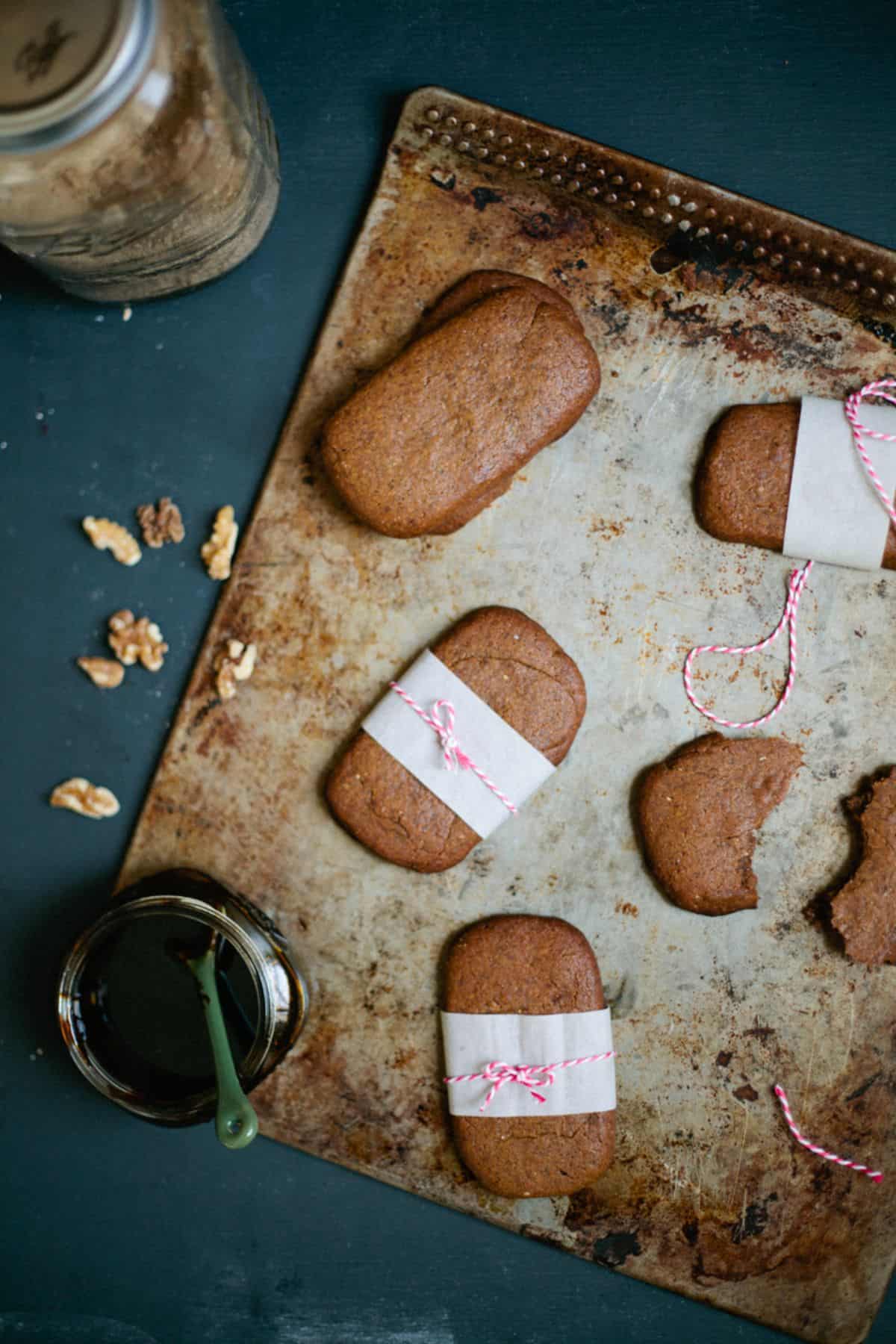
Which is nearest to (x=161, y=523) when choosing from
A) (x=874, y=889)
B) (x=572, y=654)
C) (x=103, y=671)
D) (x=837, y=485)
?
(x=103, y=671)

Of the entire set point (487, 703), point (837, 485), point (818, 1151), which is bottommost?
point (818, 1151)

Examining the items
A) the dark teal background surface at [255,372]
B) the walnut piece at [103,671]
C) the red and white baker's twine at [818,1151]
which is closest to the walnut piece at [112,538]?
the dark teal background surface at [255,372]

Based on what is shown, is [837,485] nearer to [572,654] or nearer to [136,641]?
[572,654]

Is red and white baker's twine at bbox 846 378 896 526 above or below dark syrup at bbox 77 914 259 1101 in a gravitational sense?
above

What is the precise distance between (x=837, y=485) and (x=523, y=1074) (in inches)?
35.5

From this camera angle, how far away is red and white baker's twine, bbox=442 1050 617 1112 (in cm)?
134

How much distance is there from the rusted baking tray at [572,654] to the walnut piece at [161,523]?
0.33ft

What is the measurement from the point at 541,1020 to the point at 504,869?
0.69 feet

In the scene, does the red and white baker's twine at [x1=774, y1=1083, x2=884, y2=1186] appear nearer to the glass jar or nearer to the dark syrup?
the dark syrup

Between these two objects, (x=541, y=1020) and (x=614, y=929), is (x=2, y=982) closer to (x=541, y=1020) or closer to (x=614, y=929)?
(x=541, y=1020)

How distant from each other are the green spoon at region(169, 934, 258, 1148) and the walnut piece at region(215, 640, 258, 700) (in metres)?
0.34

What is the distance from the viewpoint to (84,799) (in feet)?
4.55

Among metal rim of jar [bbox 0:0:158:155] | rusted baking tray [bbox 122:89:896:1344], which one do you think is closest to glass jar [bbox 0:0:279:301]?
metal rim of jar [bbox 0:0:158:155]

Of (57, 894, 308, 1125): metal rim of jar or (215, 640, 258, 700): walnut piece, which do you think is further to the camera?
(215, 640, 258, 700): walnut piece
